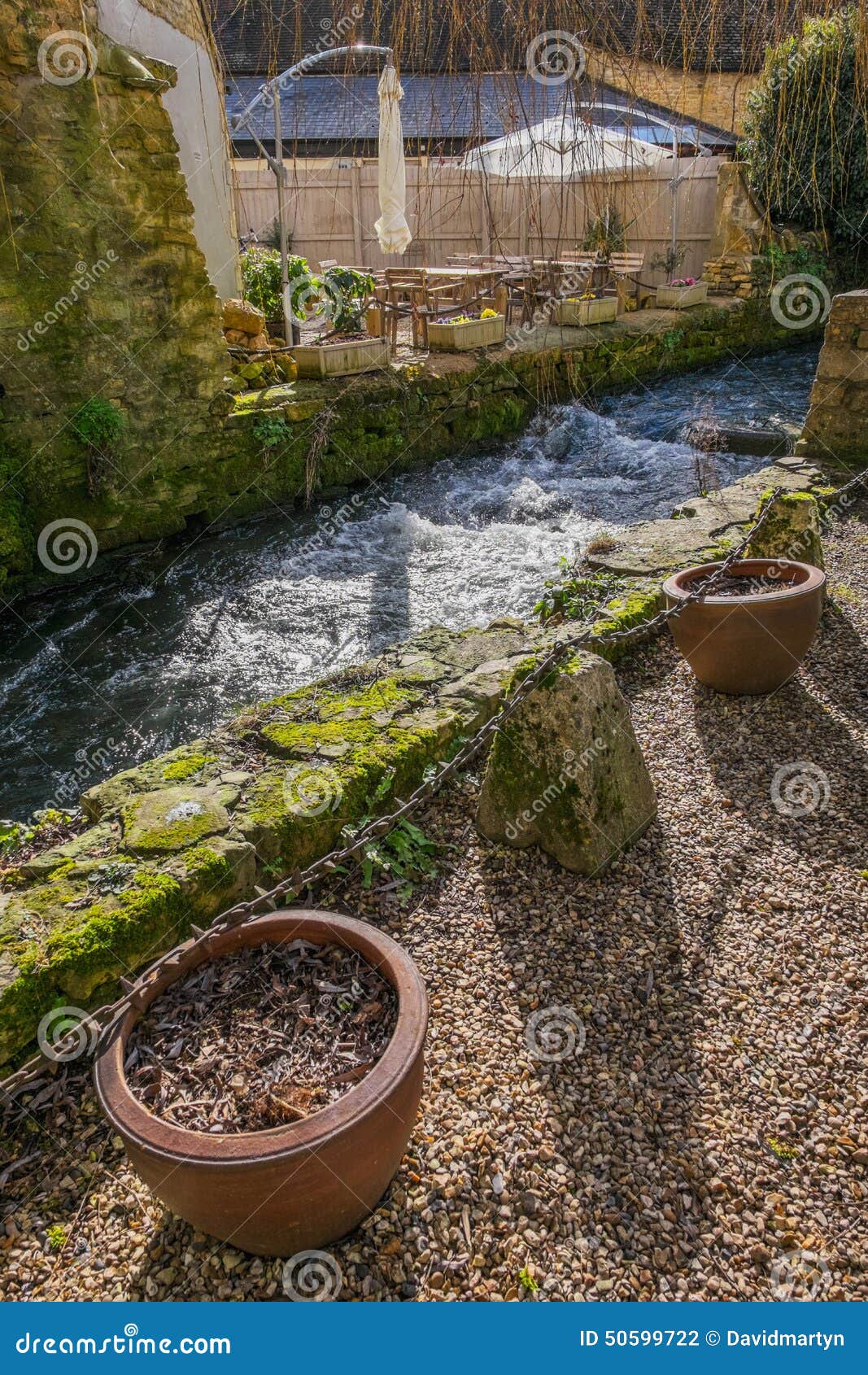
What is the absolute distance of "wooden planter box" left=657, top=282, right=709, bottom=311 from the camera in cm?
1527

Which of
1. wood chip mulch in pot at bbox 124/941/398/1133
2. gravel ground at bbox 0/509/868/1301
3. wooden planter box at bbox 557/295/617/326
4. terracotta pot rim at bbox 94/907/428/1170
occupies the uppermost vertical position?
wooden planter box at bbox 557/295/617/326

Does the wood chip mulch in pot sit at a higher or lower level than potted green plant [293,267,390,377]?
lower

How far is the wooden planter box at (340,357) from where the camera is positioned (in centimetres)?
1001

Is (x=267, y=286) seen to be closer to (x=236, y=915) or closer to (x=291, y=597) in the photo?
(x=291, y=597)

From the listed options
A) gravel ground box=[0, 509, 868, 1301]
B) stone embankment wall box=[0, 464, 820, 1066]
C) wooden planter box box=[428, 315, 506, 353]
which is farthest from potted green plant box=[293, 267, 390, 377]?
gravel ground box=[0, 509, 868, 1301]

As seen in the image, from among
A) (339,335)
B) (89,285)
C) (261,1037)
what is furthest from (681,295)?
(261,1037)

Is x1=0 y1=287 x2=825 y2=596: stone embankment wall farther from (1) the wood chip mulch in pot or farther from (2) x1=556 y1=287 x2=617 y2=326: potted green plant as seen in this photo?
(1) the wood chip mulch in pot

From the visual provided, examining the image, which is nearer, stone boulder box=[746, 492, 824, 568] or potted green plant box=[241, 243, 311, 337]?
stone boulder box=[746, 492, 824, 568]

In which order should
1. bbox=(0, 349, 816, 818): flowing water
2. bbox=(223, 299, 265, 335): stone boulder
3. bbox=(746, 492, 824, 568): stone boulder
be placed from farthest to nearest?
1. bbox=(223, 299, 265, 335): stone boulder
2. bbox=(0, 349, 816, 818): flowing water
3. bbox=(746, 492, 824, 568): stone boulder

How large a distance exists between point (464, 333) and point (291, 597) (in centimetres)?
606

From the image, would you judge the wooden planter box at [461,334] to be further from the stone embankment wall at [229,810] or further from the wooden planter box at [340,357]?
the stone embankment wall at [229,810]

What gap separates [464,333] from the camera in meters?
11.9

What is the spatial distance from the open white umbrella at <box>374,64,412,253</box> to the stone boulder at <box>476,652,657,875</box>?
867cm

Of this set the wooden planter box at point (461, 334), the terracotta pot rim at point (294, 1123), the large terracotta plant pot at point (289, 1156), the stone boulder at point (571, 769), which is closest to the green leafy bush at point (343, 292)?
the wooden planter box at point (461, 334)
